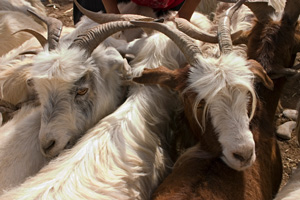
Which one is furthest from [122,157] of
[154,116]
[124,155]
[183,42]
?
[183,42]

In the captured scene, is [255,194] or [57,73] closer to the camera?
[255,194]

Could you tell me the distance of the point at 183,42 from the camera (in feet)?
11.7

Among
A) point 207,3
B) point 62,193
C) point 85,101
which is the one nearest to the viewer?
point 62,193

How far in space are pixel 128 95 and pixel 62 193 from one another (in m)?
1.41

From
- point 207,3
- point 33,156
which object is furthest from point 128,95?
point 207,3

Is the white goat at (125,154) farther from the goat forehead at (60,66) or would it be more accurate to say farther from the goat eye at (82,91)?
the goat forehead at (60,66)

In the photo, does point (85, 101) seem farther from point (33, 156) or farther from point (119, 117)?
point (33, 156)

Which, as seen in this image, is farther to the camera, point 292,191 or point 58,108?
point 58,108

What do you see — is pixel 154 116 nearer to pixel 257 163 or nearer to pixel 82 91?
pixel 82 91

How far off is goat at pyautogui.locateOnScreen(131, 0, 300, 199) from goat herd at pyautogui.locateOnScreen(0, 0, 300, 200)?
0.04 ft

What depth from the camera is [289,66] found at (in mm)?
4254

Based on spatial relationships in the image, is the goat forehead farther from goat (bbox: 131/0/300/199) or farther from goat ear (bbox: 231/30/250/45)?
goat ear (bbox: 231/30/250/45)

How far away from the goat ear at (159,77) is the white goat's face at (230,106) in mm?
329

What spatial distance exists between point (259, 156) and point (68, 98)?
189 cm
